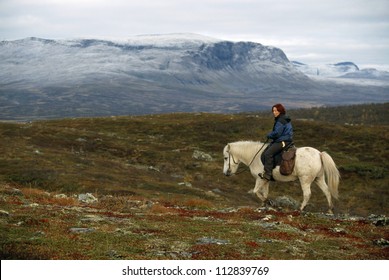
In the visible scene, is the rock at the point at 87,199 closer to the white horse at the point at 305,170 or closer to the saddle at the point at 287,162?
the white horse at the point at 305,170

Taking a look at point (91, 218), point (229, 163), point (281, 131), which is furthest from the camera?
point (229, 163)

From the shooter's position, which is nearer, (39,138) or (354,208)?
(354,208)

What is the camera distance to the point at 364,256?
13.3m

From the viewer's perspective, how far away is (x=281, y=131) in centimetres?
2239

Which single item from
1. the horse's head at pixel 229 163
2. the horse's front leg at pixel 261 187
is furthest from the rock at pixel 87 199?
the horse's front leg at pixel 261 187

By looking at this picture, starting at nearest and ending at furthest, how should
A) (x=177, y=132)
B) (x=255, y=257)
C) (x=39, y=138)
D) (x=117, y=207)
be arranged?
1. (x=255, y=257)
2. (x=117, y=207)
3. (x=39, y=138)
4. (x=177, y=132)

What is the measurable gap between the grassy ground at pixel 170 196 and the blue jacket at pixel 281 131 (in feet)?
11.0

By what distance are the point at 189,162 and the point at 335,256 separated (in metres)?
38.4

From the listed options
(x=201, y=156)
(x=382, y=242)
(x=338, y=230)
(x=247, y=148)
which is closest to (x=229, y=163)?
(x=247, y=148)

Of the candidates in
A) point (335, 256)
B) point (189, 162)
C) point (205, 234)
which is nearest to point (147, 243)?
point (205, 234)

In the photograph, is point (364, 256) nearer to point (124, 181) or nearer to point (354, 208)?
point (124, 181)

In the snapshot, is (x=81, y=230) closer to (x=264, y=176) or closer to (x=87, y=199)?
(x=264, y=176)

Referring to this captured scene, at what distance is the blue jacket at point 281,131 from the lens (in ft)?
73.3

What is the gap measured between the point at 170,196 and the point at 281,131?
1184 centimetres
